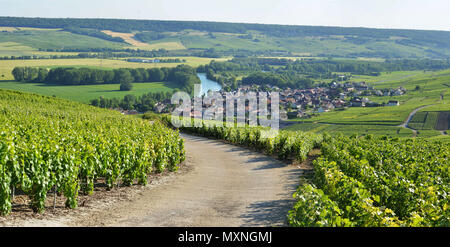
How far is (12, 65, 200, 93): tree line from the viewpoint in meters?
128

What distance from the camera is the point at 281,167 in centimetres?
2209

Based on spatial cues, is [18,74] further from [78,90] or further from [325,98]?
[325,98]

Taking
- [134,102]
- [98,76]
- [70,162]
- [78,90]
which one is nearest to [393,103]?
[134,102]

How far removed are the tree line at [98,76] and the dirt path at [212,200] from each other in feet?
362

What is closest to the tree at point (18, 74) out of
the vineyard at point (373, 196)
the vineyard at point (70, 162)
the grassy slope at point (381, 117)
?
the grassy slope at point (381, 117)

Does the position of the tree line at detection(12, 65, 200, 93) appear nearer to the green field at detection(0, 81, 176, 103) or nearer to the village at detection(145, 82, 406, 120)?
the green field at detection(0, 81, 176, 103)

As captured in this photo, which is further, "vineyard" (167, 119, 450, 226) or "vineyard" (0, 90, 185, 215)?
"vineyard" (0, 90, 185, 215)

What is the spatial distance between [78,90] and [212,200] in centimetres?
11465

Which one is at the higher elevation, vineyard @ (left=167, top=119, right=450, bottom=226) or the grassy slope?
vineyard @ (left=167, top=119, right=450, bottom=226)

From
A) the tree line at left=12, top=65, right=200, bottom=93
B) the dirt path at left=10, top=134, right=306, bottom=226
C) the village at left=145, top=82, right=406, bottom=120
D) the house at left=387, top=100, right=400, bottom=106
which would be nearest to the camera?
the dirt path at left=10, top=134, right=306, bottom=226

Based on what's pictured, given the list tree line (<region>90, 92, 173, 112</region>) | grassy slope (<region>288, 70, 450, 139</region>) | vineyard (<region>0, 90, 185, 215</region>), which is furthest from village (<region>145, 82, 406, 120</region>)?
vineyard (<region>0, 90, 185, 215</region>)

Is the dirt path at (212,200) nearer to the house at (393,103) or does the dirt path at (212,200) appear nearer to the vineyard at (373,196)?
the vineyard at (373,196)

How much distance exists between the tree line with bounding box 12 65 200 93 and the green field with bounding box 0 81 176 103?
201 inches
